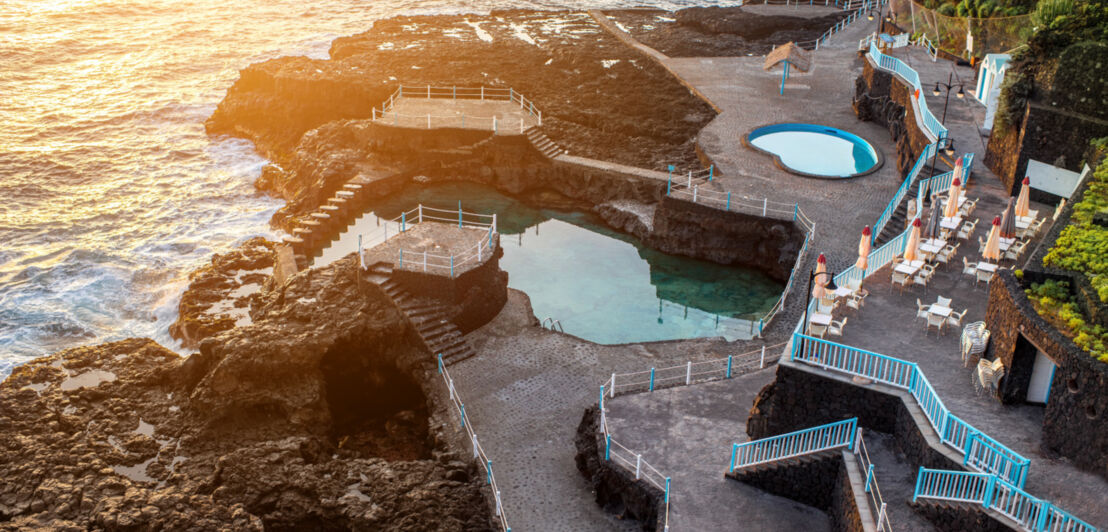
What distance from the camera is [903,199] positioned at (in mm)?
34469

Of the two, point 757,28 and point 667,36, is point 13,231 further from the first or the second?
point 757,28

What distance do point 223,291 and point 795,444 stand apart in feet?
76.9

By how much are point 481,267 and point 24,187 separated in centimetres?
3057

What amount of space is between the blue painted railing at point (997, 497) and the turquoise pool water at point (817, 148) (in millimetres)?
23764

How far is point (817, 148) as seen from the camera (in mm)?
45219

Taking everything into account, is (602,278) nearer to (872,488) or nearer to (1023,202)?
(1023,202)

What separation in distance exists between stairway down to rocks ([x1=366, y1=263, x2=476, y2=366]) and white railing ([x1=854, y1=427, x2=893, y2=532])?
13259 millimetres

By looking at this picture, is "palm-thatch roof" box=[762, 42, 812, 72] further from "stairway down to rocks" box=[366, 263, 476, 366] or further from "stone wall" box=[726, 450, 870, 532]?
"stone wall" box=[726, 450, 870, 532]

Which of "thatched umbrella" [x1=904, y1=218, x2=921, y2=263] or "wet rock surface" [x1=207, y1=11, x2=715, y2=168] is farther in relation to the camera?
"wet rock surface" [x1=207, y1=11, x2=715, y2=168]

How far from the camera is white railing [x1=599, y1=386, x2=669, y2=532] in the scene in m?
22.4

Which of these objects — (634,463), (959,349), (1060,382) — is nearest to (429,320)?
(634,463)

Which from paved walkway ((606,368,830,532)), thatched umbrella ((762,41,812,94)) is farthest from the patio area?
thatched umbrella ((762,41,812,94))

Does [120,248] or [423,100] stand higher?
[423,100]

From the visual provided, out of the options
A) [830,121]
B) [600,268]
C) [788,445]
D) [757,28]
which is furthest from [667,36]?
[788,445]
